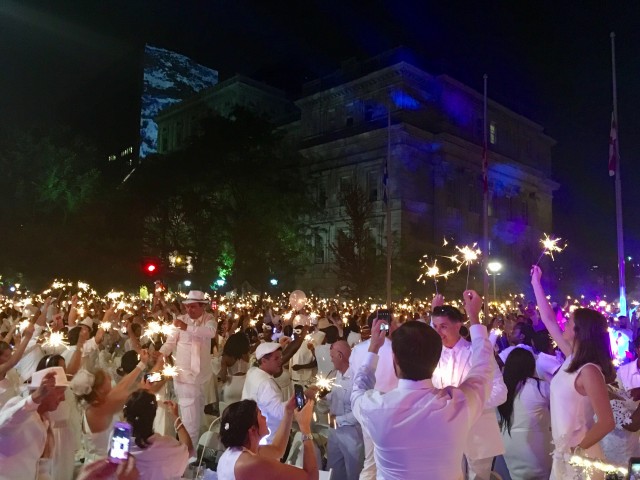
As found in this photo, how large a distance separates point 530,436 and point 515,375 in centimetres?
59

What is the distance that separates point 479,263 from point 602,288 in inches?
628

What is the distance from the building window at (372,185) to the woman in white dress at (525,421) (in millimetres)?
40742

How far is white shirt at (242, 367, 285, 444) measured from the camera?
5207mm

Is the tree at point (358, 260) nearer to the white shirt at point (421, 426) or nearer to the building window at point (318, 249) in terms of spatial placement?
the building window at point (318, 249)

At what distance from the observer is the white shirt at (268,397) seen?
17.1ft

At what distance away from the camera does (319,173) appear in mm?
50062

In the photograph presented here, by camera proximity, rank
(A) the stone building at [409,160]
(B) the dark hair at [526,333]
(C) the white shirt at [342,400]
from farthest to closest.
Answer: (A) the stone building at [409,160]
(B) the dark hair at [526,333]
(C) the white shirt at [342,400]

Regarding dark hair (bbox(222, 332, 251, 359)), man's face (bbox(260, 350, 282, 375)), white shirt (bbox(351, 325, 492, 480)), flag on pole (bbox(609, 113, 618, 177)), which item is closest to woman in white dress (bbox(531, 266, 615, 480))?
white shirt (bbox(351, 325, 492, 480))

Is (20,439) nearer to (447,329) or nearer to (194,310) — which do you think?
(447,329)

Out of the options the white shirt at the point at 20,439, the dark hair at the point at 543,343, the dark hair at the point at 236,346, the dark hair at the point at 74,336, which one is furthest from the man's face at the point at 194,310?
the dark hair at the point at 543,343

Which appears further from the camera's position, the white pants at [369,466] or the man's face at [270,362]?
the man's face at [270,362]

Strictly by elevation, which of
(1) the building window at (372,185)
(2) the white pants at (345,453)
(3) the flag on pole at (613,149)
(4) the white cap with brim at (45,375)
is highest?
(1) the building window at (372,185)

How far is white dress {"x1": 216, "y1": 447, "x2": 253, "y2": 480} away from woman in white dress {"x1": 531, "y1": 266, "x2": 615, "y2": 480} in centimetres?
213

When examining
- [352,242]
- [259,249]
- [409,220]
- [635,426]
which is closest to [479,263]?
[409,220]
